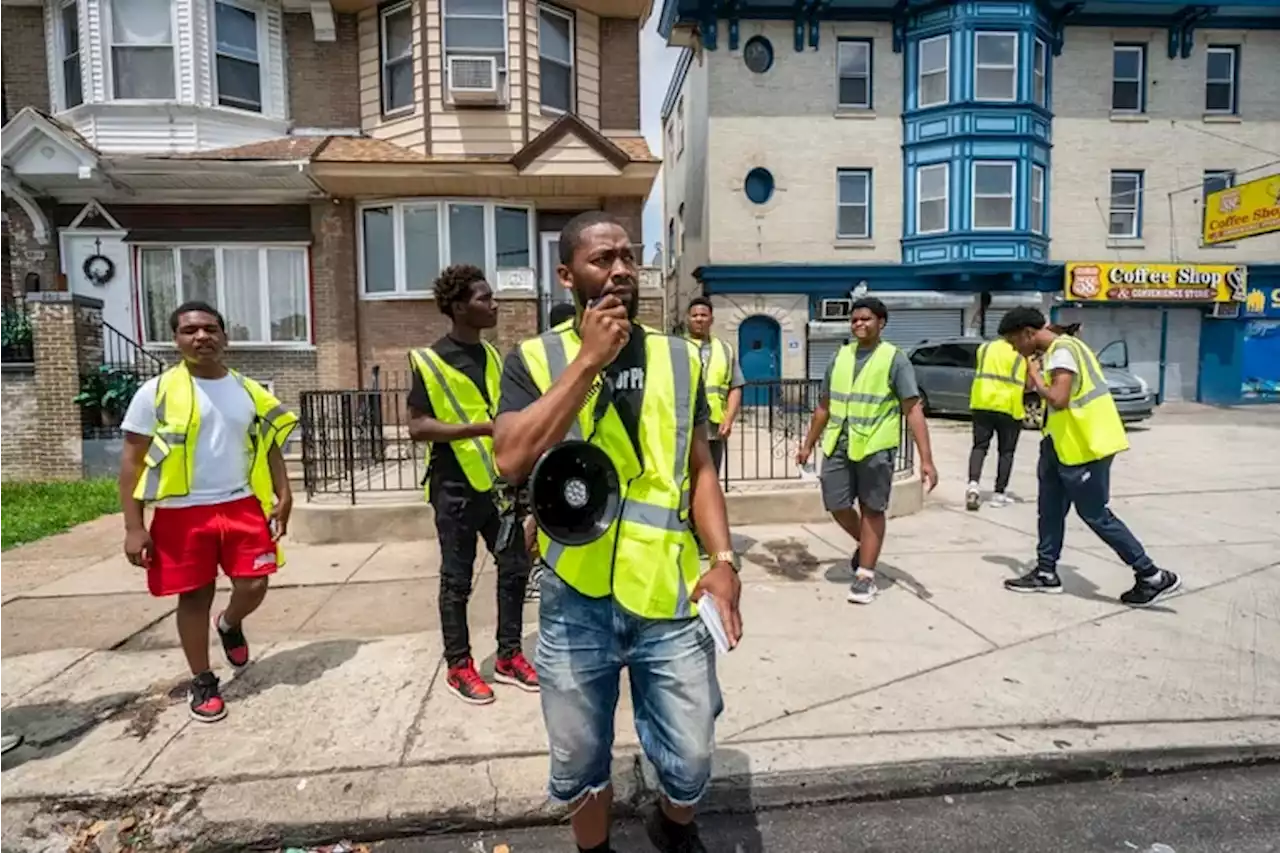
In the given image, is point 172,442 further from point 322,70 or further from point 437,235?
point 322,70

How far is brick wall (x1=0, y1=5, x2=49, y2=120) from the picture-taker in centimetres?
1304

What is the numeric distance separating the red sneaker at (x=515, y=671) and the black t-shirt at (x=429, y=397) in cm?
Answer: 86

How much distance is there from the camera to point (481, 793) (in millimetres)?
2822

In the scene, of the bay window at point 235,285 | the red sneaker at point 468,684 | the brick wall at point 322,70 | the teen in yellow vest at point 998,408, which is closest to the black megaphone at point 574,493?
the red sneaker at point 468,684

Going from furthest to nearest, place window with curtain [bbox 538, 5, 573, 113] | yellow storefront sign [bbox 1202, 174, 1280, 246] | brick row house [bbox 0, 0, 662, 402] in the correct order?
1. yellow storefront sign [bbox 1202, 174, 1280, 246]
2. window with curtain [bbox 538, 5, 573, 113]
3. brick row house [bbox 0, 0, 662, 402]

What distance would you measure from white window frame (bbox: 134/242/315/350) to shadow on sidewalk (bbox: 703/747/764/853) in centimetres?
1193

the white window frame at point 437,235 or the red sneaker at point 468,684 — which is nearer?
the red sneaker at point 468,684

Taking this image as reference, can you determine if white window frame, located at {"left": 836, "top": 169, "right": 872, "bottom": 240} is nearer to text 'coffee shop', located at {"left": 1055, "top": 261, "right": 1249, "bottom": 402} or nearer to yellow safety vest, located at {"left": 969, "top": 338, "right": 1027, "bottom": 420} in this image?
text 'coffee shop', located at {"left": 1055, "top": 261, "right": 1249, "bottom": 402}

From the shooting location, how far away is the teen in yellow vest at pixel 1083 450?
15.0 ft

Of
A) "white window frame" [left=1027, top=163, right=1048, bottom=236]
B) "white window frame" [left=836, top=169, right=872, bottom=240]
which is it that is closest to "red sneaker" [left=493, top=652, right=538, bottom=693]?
"white window frame" [left=836, top=169, right=872, bottom=240]

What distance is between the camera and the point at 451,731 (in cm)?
324

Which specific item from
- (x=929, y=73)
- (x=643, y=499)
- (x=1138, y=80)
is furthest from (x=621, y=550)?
(x=1138, y=80)

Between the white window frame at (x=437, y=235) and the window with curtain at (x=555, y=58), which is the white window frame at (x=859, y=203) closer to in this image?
the window with curtain at (x=555, y=58)

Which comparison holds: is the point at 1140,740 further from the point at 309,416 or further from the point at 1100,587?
the point at 309,416
